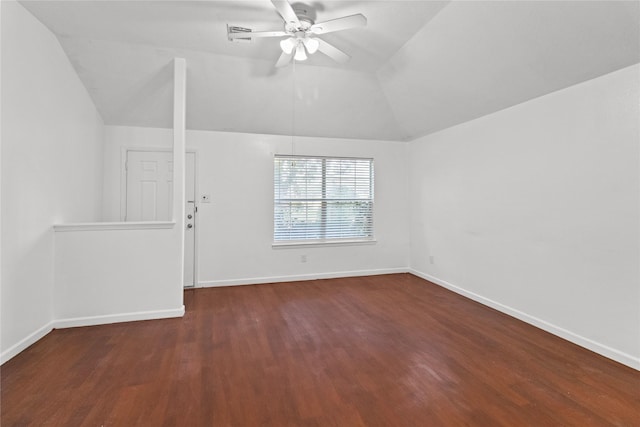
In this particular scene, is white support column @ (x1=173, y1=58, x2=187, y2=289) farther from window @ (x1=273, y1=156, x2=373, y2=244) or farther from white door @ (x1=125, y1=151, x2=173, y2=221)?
window @ (x1=273, y1=156, x2=373, y2=244)

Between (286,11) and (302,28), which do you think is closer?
(286,11)

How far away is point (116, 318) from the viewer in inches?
122

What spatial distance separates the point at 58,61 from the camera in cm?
300

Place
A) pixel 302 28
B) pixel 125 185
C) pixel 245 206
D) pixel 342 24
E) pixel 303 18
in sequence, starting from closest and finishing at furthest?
1. pixel 342 24
2. pixel 302 28
3. pixel 303 18
4. pixel 125 185
5. pixel 245 206

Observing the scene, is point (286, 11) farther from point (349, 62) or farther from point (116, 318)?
point (116, 318)

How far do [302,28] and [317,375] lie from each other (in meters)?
2.71

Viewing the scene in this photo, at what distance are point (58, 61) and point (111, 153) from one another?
1.31 m

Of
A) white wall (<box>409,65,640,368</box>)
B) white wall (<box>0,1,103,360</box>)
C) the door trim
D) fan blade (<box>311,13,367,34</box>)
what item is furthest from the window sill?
fan blade (<box>311,13,367,34</box>)

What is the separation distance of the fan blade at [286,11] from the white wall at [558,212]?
2.51m

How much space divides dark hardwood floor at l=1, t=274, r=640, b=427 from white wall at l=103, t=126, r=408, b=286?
128 centimetres

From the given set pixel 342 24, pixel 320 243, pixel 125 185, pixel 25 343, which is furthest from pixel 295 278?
pixel 342 24

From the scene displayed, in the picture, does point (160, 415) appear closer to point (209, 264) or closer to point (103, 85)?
point (209, 264)

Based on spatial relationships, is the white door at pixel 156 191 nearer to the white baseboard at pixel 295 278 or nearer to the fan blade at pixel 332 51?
the white baseboard at pixel 295 278

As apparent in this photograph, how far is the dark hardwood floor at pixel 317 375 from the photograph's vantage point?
175cm
